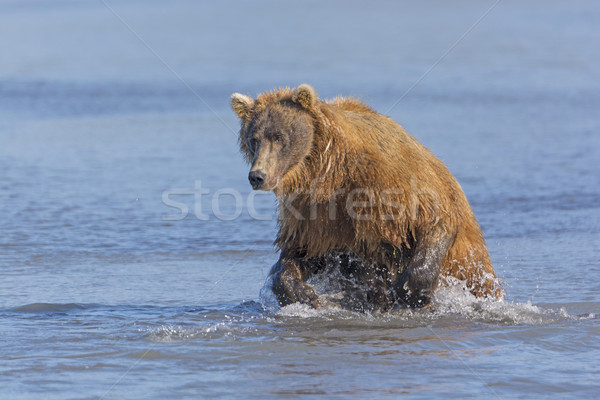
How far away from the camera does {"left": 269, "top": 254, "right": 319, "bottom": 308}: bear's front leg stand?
→ 673 cm

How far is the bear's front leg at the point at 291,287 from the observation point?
22.1 ft

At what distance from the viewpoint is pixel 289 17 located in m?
38.2

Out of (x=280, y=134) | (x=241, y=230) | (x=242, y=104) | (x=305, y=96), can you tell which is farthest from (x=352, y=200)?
(x=241, y=230)

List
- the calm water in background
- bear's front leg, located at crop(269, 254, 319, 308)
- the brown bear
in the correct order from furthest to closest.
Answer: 1. bear's front leg, located at crop(269, 254, 319, 308)
2. the brown bear
3. the calm water in background

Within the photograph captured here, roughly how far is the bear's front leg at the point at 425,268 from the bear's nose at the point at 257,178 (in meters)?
1.26

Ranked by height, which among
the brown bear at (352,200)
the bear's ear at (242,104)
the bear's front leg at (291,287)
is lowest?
the bear's front leg at (291,287)

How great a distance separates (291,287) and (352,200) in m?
0.80

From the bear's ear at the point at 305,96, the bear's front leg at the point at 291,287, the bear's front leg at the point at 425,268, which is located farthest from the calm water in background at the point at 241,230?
the bear's ear at the point at 305,96

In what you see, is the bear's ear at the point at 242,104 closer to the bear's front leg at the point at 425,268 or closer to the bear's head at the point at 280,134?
the bear's head at the point at 280,134

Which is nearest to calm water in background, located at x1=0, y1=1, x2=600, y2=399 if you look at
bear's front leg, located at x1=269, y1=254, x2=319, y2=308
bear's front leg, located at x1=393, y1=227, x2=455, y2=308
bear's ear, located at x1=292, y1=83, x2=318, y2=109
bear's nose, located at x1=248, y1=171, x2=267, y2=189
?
bear's front leg, located at x1=269, y1=254, x2=319, y2=308

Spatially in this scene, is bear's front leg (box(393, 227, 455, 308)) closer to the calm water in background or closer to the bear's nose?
the calm water in background

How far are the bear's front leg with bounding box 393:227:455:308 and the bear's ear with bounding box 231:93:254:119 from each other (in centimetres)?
154

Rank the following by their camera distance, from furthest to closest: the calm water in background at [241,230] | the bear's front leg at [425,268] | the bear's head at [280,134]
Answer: the bear's front leg at [425,268]
the bear's head at [280,134]
the calm water in background at [241,230]

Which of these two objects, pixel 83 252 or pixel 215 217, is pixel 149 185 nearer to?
pixel 215 217
